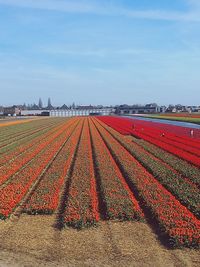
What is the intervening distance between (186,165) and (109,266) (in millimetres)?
11952

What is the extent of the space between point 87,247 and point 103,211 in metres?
2.77

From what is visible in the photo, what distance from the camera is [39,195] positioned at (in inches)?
555

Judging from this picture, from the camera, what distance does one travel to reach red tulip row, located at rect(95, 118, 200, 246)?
9.93 meters

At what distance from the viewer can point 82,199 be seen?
44.0 feet

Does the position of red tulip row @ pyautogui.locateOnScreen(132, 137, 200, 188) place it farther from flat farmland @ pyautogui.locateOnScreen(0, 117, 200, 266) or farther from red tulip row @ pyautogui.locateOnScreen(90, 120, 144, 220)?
red tulip row @ pyautogui.locateOnScreen(90, 120, 144, 220)

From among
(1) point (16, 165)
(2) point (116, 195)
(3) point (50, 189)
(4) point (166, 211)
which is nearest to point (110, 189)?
(2) point (116, 195)

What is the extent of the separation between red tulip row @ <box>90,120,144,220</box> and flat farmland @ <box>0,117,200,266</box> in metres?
0.03

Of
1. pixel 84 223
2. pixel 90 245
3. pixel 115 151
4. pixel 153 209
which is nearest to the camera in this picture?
pixel 90 245

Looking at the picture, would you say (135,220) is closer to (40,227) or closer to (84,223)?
(84,223)

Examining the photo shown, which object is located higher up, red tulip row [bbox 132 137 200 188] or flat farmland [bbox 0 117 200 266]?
red tulip row [bbox 132 137 200 188]

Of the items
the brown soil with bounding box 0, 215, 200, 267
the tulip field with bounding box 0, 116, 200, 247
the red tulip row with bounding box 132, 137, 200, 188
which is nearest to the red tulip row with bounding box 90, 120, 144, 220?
the tulip field with bounding box 0, 116, 200, 247

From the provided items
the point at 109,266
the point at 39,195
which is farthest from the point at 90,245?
the point at 39,195

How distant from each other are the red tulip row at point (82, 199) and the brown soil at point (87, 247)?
1.48 feet

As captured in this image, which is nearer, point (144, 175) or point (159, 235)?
point (159, 235)
